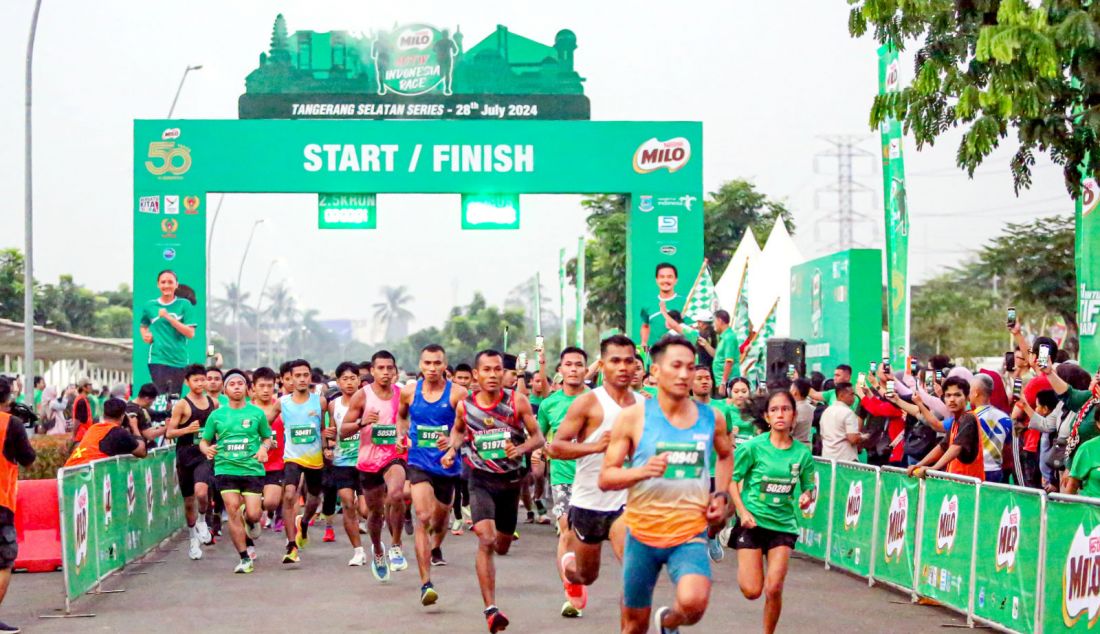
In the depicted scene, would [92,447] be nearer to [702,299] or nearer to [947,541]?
[947,541]

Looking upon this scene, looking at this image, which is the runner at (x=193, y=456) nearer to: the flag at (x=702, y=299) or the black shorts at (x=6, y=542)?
the black shorts at (x=6, y=542)

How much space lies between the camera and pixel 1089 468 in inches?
408

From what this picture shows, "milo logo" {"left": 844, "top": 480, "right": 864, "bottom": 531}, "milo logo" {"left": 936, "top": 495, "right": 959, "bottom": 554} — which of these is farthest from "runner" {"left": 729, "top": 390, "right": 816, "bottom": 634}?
"milo logo" {"left": 844, "top": 480, "right": 864, "bottom": 531}

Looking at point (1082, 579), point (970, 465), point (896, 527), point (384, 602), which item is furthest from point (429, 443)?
point (1082, 579)

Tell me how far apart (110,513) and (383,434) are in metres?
2.45

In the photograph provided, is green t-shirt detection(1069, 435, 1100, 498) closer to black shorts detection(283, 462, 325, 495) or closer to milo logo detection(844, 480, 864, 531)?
milo logo detection(844, 480, 864, 531)

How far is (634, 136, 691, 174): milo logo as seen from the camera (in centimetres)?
2816

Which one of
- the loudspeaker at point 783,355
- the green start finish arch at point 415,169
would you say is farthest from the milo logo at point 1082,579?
the green start finish arch at point 415,169

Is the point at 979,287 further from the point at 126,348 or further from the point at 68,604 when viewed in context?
the point at 68,604

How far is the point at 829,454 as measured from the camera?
1673cm

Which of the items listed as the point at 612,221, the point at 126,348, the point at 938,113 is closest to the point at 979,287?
the point at 612,221

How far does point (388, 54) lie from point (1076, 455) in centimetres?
2103

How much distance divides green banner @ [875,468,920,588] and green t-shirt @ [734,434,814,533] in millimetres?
2954

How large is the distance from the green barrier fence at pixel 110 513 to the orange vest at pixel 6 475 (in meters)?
0.67
